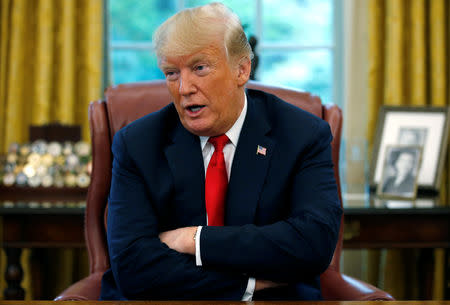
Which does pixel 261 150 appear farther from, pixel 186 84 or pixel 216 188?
pixel 186 84

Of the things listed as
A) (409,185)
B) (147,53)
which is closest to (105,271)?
(409,185)

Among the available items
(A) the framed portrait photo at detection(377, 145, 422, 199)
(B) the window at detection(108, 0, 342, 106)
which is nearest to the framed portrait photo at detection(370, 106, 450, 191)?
(A) the framed portrait photo at detection(377, 145, 422, 199)

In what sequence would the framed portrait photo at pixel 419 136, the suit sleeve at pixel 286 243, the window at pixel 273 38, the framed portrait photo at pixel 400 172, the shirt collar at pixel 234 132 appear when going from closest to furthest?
the suit sleeve at pixel 286 243 < the shirt collar at pixel 234 132 < the framed portrait photo at pixel 400 172 < the framed portrait photo at pixel 419 136 < the window at pixel 273 38

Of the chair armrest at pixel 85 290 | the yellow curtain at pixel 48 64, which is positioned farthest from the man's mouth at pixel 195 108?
the yellow curtain at pixel 48 64

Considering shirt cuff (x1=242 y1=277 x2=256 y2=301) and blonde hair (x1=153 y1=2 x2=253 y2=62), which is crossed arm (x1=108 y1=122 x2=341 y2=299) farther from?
blonde hair (x1=153 y1=2 x2=253 y2=62)

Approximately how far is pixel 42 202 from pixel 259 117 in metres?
1.30

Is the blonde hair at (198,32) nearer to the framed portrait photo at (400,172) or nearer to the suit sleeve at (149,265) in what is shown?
the suit sleeve at (149,265)

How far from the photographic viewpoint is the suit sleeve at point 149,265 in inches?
52.2

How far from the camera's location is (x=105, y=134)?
171cm

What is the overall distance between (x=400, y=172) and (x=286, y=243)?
1.44 metres

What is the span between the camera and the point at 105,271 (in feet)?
5.56

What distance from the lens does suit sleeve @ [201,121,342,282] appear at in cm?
132

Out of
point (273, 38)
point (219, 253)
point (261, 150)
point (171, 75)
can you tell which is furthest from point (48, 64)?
point (219, 253)

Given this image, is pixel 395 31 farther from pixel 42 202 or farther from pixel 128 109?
pixel 42 202
